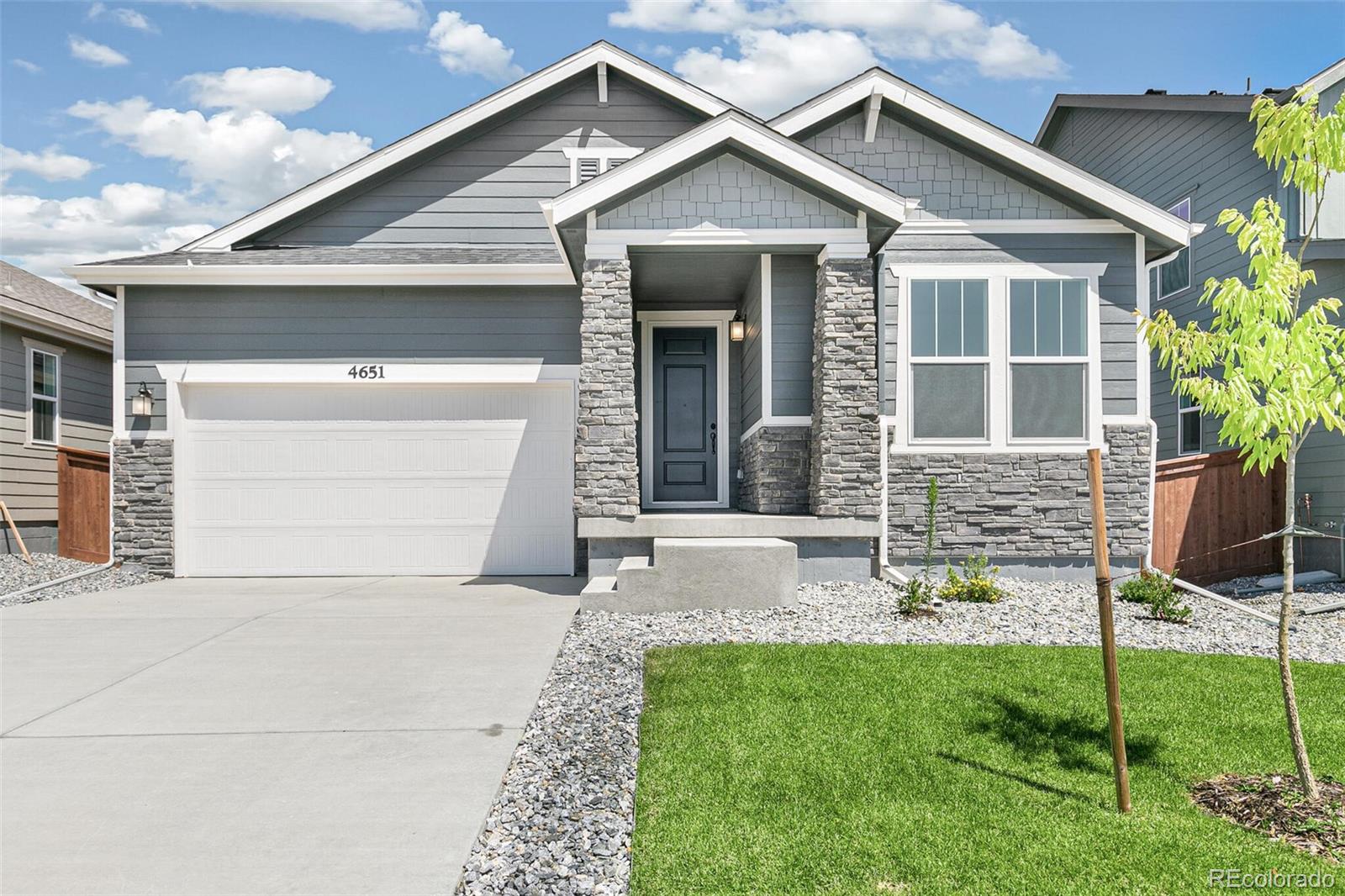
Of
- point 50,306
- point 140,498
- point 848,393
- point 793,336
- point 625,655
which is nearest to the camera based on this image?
point 625,655

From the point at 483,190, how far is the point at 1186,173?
10.3 metres

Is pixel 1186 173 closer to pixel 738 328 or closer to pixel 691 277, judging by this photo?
pixel 738 328

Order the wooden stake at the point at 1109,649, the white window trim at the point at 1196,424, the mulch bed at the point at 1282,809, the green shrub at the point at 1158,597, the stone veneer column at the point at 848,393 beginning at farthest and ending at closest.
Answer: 1. the white window trim at the point at 1196,424
2. the stone veneer column at the point at 848,393
3. the green shrub at the point at 1158,597
4. the wooden stake at the point at 1109,649
5. the mulch bed at the point at 1282,809

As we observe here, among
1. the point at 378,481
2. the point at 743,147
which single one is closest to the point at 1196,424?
the point at 743,147

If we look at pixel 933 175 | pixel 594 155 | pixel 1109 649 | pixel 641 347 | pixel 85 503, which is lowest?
pixel 1109 649

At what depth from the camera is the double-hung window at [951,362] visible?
8.75m

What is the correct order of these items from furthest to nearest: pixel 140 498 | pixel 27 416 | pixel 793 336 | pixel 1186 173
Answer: pixel 1186 173 < pixel 27 416 < pixel 140 498 < pixel 793 336

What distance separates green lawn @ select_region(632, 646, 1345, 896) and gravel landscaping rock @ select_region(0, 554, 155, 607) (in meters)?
6.86

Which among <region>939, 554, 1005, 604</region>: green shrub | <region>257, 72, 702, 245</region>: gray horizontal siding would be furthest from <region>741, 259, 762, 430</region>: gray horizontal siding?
<region>257, 72, 702, 245</region>: gray horizontal siding

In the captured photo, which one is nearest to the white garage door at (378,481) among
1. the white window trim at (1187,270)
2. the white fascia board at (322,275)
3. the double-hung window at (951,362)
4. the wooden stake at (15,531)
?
the white fascia board at (322,275)

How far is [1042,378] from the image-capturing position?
8.74m

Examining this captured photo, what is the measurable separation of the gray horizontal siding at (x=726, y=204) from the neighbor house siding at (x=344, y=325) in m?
2.22

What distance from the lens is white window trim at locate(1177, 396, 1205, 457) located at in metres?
12.0
